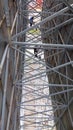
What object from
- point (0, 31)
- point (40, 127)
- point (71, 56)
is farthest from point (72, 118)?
point (40, 127)

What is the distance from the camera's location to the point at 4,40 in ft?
17.3

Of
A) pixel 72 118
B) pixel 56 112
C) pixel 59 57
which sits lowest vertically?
pixel 72 118

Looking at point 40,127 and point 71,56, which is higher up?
point 71,56

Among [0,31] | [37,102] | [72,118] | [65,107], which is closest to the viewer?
[0,31]

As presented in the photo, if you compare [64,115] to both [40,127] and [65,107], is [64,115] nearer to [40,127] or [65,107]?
[65,107]

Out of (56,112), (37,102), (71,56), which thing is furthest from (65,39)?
(37,102)

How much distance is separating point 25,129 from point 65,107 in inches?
143

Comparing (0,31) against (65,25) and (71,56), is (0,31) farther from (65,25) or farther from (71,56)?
(65,25)

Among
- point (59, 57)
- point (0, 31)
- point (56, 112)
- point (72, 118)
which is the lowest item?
point (72, 118)

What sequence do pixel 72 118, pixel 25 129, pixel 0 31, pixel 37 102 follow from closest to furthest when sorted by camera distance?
pixel 0 31
pixel 72 118
pixel 25 129
pixel 37 102

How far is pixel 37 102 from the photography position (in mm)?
12633

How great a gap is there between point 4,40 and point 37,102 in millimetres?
7713

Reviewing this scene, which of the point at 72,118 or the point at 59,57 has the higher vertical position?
the point at 59,57

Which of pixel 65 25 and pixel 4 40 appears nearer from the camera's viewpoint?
pixel 4 40
